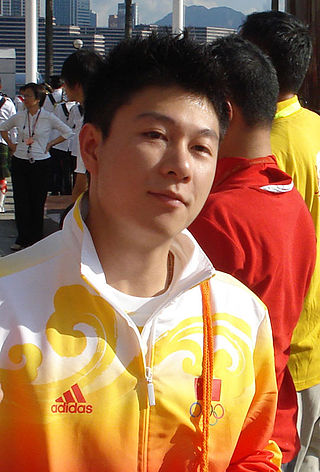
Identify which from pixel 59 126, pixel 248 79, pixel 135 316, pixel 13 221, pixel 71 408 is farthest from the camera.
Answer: pixel 13 221

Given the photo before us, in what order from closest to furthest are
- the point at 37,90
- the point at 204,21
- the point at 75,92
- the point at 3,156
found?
the point at 75,92, the point at 37,90, the point at 3,156, the point at 204,21

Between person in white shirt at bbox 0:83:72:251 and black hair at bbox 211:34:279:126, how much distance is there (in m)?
6.18

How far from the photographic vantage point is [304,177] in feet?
8.70

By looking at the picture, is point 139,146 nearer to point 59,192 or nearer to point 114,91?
point 114,91

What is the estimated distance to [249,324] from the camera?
166 centimetres

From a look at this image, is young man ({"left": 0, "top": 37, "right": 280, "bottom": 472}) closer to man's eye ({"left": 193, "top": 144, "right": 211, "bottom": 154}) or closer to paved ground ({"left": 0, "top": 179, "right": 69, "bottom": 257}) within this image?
man's eye ({"left": 193, "top": 144, "right": 211, "bottom": 154})

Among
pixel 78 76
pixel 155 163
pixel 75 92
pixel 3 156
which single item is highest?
pixel 155 163

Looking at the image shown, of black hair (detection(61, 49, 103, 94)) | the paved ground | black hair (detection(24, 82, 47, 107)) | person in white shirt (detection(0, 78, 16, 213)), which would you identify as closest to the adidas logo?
black hair (detection(61, 49, 103, 94))

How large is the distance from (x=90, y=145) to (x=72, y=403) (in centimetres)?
55

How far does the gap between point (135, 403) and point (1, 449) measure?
272mm

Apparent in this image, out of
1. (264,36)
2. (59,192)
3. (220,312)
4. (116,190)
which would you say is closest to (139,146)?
(116,190)

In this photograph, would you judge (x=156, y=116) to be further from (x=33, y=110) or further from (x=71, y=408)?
(x=33, y=110)

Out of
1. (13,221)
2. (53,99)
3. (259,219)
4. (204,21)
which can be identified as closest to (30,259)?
(259,219)

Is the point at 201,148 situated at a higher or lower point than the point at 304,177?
higher
